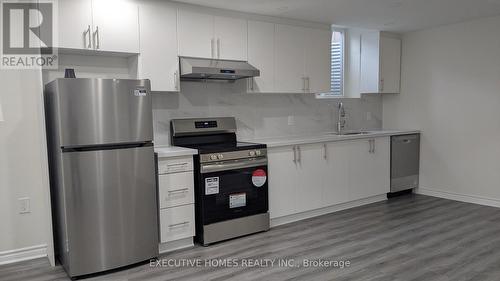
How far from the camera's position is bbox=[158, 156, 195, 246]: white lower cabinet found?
10.9 ft

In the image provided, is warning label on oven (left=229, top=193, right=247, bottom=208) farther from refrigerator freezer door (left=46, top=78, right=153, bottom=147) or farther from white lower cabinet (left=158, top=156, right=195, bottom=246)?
refrigerator freezer door (left=46, top=78, right=153, bottom=147)

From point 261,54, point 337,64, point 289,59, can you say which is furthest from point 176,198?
point 337,64

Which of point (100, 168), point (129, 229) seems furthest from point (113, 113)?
point (129, 229)

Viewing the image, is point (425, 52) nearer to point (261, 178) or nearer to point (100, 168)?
point (261, 178)

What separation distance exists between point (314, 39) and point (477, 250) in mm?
2777

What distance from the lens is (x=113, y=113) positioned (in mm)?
2891

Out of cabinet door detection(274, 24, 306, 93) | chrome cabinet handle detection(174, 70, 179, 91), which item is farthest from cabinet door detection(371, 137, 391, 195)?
chrome cabinet handle detection(174, 70, 179, 91)

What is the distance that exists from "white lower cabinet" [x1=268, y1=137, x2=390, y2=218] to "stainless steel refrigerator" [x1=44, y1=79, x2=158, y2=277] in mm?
1385

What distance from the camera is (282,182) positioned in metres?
4.04

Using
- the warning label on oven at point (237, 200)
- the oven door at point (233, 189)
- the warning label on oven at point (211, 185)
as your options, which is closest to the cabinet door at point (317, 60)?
the oven door at point (233, 189)

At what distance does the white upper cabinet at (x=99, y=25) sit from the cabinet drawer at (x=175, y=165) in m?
1.02

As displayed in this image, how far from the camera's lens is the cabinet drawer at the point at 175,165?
10.8 ft

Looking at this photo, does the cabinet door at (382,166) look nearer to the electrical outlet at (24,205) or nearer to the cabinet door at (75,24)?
the cabinet door at (75,24)

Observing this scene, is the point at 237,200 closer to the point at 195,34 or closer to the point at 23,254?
the point at 195,34
